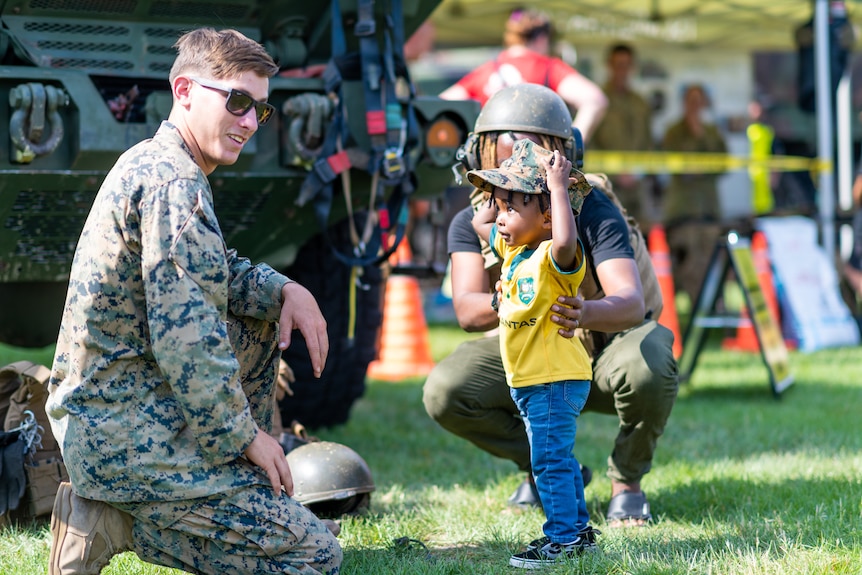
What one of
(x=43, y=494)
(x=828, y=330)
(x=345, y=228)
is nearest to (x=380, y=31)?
(x=345, y=228)

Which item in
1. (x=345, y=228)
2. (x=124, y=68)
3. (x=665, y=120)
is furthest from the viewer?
(x=665, y=120)

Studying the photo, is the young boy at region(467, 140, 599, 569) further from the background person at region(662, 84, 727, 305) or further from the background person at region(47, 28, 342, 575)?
the background person at region(662, 84, 727, 305)

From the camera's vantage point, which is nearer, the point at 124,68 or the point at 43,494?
the point at 43,494

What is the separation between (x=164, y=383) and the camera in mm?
2795

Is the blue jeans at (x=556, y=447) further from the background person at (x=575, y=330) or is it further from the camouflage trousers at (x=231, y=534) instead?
the camouflage trousers at (x=231, y=534)

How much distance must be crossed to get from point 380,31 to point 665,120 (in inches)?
464

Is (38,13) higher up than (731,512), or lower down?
higher up

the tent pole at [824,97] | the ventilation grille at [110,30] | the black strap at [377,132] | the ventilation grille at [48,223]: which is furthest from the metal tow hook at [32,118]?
the tent pole at [824,97]

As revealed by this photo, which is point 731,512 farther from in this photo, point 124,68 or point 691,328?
point 691,328

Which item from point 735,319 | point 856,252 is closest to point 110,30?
point 735,319

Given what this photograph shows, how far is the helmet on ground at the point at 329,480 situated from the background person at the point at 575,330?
319 millimetres

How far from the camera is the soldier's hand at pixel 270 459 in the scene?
2803mm

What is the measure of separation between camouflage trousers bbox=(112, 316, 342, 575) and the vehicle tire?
1.81 metres

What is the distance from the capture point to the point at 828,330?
8695 mm
